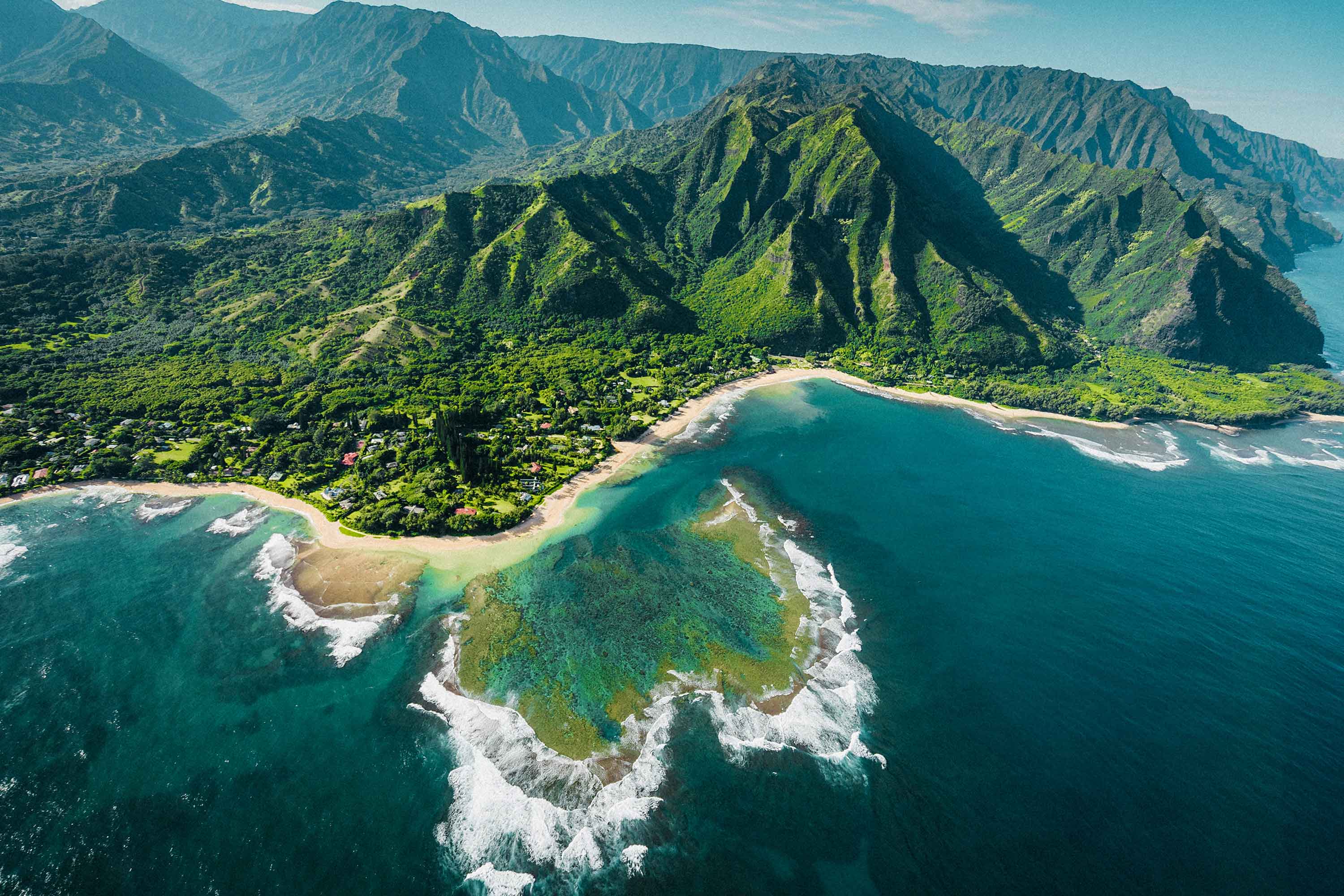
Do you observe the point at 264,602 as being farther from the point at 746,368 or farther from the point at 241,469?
the point at 746,368

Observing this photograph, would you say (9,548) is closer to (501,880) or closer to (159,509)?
(159,509)

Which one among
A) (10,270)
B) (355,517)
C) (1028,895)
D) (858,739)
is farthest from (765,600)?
(10,270)

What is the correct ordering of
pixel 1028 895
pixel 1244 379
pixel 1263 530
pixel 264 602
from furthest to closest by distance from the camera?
1. pixel 1244 379
2. pixel 1263 530
3. pixel 264 602
4. pixel 1028 895

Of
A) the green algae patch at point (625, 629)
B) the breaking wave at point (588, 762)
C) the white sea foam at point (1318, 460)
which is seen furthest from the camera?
the white sea foam at point (1318, 460)

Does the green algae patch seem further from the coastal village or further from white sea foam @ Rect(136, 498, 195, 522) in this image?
white sea foam @ Rect(136, 498, 195, 522)

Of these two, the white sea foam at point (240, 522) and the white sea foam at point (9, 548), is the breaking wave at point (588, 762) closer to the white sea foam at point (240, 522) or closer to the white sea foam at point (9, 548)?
the white sea foam at point (240, 522)

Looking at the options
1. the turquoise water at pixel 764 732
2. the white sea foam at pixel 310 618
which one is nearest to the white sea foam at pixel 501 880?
the turquoise water at pixel 764 732

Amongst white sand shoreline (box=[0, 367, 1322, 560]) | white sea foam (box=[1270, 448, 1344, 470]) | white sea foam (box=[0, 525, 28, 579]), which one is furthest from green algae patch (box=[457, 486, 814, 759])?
white sea foam (box=[1270, 448, 1344, 470])
